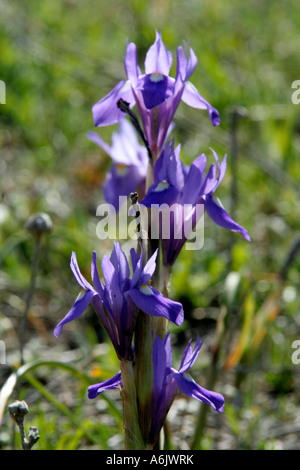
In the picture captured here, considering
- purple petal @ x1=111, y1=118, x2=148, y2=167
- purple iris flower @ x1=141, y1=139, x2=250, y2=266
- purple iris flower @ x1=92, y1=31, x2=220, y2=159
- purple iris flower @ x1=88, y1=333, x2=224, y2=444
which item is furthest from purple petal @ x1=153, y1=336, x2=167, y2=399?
purple petal @ x1=111, y1=118, x2=148, y2=167

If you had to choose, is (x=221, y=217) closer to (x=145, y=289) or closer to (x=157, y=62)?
(x=145, y=289)

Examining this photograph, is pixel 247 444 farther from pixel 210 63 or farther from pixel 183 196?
pixel 210 63

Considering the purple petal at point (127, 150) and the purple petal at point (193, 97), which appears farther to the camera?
the purple petal at point (127, 150)

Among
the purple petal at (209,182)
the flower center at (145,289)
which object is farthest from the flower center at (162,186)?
the flower center at (145,289)

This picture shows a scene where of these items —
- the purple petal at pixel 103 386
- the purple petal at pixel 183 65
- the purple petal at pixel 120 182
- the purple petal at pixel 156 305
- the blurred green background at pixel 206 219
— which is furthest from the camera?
the blurred green background at pixel 206 219

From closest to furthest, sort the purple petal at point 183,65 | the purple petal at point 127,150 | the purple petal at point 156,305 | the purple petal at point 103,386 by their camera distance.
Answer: the purple petal at point 156,305, the purple petal at point 103,386, the purple petal at point 183,65, the purple petal at point 127,150

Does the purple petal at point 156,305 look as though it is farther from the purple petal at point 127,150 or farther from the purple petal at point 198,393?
the purple petal at point 127,150

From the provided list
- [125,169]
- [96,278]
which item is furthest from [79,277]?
[125,169]
